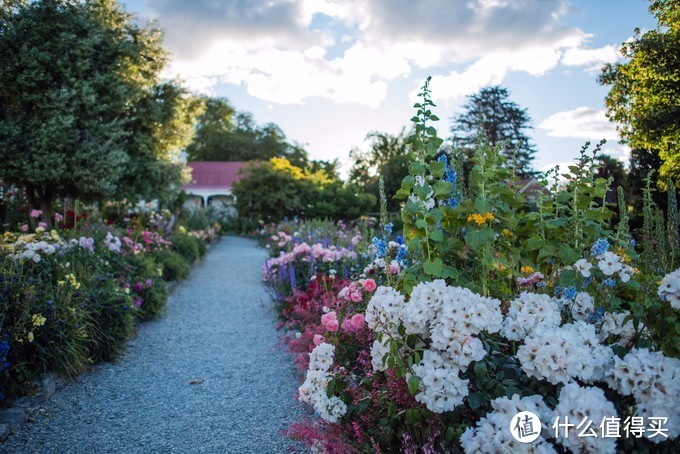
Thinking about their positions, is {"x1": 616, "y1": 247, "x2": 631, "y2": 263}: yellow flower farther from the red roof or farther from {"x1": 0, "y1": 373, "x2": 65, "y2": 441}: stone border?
the red roof

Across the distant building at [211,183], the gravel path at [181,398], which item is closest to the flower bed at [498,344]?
the gravel path at [181,398]

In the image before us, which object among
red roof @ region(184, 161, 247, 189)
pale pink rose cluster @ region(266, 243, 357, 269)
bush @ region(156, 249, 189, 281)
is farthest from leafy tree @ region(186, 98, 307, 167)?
pale pink rose cluster @ region(266, 243, 357, 269)

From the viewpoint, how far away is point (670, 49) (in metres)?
12.4

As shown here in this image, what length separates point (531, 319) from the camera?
2.12 meters

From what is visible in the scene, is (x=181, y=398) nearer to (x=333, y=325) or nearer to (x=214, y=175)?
(x=333, y=325)

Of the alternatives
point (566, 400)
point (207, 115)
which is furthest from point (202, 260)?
point (207, 115)

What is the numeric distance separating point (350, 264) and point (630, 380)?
462 centimetres

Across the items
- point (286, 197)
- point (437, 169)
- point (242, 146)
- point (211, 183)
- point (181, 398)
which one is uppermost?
point (242, 146)

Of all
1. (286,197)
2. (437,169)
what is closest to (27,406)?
(437,169)

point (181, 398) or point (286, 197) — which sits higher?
point (286, 197)

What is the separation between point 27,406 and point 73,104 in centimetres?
738

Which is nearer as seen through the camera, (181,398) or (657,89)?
(181,398)

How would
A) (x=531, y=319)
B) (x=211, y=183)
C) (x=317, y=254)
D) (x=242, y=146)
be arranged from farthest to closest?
(x=242, y=146)
(x=211, y=183)
(x=317, y=254)
(x=531, y=319)

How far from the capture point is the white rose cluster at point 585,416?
5.26 ft
